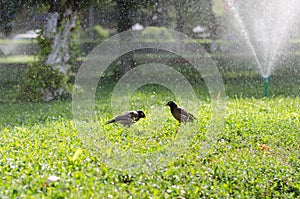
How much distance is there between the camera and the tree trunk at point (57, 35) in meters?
11.3

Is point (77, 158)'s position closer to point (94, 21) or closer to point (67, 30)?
point (67, 30)

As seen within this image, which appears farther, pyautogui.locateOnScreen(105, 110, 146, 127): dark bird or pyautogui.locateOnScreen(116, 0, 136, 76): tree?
pyautogui.locateOnScreen(116, 0, 136, 76): tree

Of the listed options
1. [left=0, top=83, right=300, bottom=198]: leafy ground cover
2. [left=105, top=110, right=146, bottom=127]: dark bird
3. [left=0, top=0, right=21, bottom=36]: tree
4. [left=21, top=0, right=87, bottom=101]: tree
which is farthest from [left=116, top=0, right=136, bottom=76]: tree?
[left=105, top=110, right=146, bottom=127]: dark bird

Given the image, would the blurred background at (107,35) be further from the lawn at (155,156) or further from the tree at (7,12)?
the lawn at (155,156)

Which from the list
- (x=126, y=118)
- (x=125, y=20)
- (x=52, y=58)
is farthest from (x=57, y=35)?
(x=126, y=118)

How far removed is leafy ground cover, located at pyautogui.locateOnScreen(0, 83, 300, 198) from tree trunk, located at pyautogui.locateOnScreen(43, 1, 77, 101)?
2.94 m

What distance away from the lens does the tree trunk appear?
36.9 feet

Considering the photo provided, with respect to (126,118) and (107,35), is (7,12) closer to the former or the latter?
(126,118)

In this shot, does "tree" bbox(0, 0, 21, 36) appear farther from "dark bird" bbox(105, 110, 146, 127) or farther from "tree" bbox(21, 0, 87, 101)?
"dark bird" bbox(105, 110, 146, 127)

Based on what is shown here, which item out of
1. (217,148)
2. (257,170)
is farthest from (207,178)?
(217,148)

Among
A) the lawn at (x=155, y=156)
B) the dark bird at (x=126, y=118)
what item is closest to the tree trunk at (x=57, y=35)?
the lawn at (x=155, y=156)

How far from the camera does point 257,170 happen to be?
5406 mm

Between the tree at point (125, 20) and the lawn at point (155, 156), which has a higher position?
the tree at point (125, 20)

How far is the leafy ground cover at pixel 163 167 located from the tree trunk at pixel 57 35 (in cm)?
294
